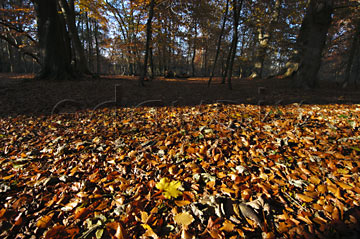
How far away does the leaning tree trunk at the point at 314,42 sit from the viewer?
6504 millimetres

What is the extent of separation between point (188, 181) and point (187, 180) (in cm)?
2

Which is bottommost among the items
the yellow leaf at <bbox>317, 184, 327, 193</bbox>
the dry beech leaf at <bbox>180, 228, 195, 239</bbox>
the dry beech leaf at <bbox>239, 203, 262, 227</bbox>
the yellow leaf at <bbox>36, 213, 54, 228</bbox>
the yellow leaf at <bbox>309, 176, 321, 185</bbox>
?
the yellow leaf at <bbox>36, 213, 54, 228</bbox>

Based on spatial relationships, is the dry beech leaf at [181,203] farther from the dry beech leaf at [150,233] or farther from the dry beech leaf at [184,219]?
the dry beech leaf at [150,233]

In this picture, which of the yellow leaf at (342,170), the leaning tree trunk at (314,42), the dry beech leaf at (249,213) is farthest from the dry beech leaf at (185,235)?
the leaning tree trunk at (314,42)

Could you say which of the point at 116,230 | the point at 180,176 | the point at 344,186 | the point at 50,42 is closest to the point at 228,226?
the point at 180,176

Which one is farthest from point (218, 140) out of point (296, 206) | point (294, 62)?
point (294, 62)

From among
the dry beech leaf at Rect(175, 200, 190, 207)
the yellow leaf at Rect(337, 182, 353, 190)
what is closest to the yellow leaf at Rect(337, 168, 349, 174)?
the yellow leaf at Rect(337, 182, 353, 190)

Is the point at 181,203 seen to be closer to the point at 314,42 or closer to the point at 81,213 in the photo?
the point at 81,213

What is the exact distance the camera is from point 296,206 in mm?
1291

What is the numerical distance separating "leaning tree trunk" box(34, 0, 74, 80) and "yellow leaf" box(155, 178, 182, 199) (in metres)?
9.51

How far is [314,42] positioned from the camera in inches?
279

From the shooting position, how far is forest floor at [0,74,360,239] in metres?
1.20

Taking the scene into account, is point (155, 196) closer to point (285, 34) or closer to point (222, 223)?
point (222, 223)

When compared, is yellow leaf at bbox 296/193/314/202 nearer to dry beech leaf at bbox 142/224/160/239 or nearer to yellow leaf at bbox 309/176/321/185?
yellow leaf at bbox 309/176/321/185
